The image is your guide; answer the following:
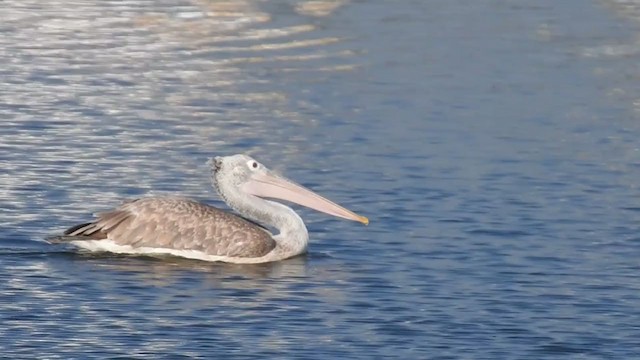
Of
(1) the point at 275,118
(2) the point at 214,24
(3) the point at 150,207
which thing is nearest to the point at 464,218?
(3) the point at 150,207

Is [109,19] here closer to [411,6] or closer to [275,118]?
[411,6]

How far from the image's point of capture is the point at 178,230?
42.8ft

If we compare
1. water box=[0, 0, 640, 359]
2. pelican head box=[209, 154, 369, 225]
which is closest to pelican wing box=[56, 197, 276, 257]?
water box=[0, 0, 640, 359]

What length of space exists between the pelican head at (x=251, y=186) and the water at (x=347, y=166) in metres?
0.33

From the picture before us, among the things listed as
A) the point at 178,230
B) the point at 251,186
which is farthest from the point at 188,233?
the point at 251,186

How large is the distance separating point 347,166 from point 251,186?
7.99ft

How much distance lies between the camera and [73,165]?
52.3 ft

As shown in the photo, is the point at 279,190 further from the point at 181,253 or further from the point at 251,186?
the point at 181,253

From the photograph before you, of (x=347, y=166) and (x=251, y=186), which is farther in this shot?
(x=347, y=166)

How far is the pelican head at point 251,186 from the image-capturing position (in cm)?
1363

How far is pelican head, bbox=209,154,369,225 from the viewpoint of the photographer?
44.7ft

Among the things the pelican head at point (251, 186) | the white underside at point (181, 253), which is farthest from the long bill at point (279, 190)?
the white underside at point (181, 253)

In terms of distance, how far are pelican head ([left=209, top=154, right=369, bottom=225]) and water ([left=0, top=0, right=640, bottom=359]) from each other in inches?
12.9

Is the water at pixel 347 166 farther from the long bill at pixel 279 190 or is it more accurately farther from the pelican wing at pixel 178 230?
the long bill at pixel 279 190
